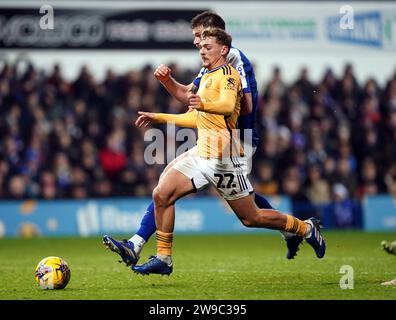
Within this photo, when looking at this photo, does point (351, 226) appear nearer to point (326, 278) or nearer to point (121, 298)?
point (326, 278)

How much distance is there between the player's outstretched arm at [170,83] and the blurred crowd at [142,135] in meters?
9.07

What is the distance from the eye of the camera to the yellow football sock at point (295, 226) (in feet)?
30.2

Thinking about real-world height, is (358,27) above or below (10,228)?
above

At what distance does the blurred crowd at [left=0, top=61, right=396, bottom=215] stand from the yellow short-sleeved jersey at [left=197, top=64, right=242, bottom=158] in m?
9.74

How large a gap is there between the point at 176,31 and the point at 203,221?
419cm

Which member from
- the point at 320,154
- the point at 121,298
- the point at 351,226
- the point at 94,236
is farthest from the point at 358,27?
the point at 121,298

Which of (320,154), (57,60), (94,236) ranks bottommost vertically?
(94,236)

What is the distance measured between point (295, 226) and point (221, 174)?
109 centimetres

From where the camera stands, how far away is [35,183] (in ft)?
59.5

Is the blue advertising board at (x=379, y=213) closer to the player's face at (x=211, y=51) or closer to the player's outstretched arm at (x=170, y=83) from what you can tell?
the player's outstretched arm at (x=170, y=83)

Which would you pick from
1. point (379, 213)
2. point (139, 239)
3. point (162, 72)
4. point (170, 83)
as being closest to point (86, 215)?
point (379, 213)

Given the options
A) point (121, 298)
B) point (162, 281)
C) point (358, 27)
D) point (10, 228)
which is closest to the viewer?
point (121, 298)

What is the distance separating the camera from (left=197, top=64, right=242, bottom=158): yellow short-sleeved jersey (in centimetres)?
859

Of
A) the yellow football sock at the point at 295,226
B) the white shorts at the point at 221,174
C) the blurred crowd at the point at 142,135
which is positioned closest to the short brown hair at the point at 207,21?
the white shorts at the point at 221,174
